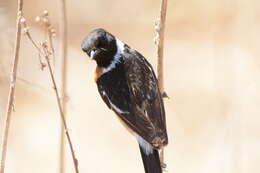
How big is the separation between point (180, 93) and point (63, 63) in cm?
52

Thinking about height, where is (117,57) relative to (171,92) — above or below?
above

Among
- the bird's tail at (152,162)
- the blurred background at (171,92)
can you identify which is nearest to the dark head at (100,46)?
the bird's tail at (152,162)

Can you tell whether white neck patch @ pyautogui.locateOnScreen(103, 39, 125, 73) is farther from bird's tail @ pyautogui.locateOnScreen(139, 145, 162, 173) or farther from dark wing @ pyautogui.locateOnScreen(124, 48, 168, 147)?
bird's tail @ pyautogui.locateOnScreen(139, 145, 162, 173)

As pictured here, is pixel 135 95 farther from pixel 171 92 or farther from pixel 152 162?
pixel 171 92

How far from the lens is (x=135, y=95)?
3.29ft

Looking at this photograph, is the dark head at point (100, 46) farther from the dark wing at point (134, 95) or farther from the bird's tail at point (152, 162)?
the bird's tail at point (152, 162)

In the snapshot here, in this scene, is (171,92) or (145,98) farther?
(171,92)

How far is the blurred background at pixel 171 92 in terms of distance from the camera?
1.42 meters

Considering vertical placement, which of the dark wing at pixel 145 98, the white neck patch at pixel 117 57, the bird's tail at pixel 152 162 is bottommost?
the bird's tail at pixel 152 162

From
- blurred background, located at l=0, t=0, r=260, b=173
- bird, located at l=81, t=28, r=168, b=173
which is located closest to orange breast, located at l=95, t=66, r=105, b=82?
bird, located at l=81, t=28, r=168, b=173

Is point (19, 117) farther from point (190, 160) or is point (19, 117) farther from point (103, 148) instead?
point (190, 160)

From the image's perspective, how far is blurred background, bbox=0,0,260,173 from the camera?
4.67 ft

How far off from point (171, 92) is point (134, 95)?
512mm

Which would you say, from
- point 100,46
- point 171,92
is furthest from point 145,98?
point 171,92
